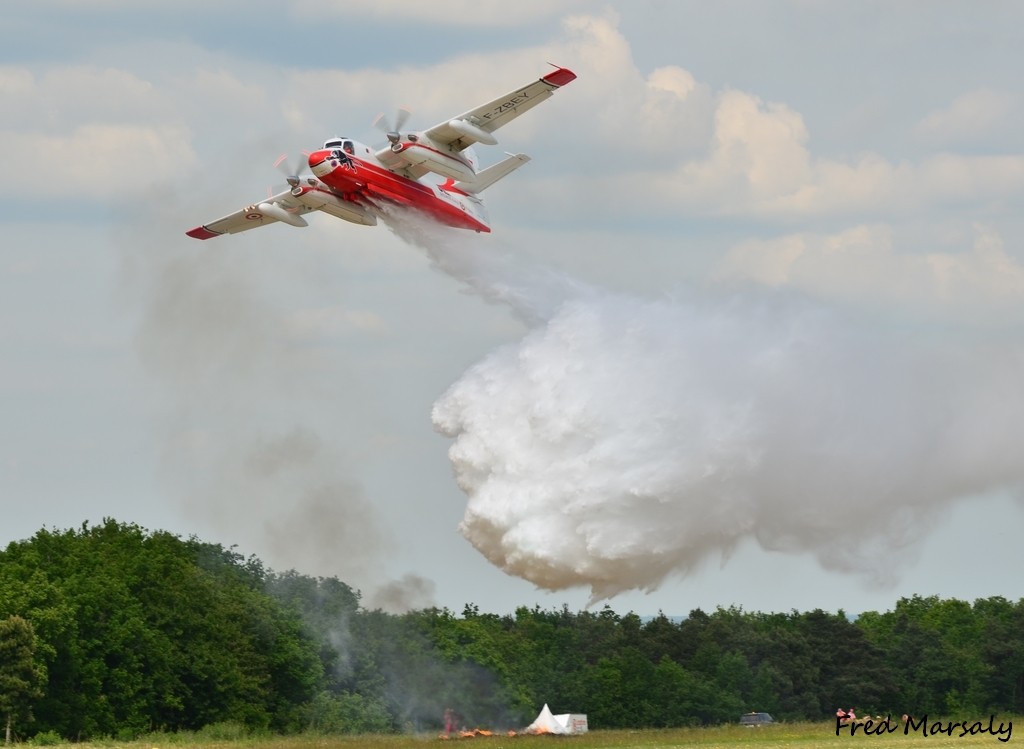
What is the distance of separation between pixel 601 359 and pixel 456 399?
339 cm

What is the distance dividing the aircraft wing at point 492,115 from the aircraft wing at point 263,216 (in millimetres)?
4907

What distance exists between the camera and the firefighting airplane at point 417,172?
36.5 metres

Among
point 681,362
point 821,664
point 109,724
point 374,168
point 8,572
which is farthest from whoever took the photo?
point 821,664

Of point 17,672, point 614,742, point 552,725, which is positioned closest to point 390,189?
point 17,672

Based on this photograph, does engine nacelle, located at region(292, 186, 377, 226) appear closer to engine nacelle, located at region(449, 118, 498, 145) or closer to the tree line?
engine nacelle, located at region(449, 118, 498, 145)

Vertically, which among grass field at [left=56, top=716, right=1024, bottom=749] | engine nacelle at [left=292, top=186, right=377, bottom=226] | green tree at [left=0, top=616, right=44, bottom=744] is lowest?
grass field at [left=56, top=716, right=1024, bottom=749]

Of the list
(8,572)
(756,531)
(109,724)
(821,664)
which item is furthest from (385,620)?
(821,664)

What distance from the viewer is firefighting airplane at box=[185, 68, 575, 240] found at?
36500mm

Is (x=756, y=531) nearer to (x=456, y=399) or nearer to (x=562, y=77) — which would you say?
(x=456, y=399)

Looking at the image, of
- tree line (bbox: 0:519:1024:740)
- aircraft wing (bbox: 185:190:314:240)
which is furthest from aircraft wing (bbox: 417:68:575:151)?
tree line (bbox: 0:519:1024:740)

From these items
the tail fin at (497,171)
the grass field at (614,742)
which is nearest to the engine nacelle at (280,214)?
the tail fin at (497,171)

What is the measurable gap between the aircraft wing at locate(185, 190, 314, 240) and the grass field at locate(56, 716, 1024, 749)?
13688 mm

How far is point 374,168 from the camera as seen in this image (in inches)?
1484

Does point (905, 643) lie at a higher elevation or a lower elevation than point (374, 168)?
lower
